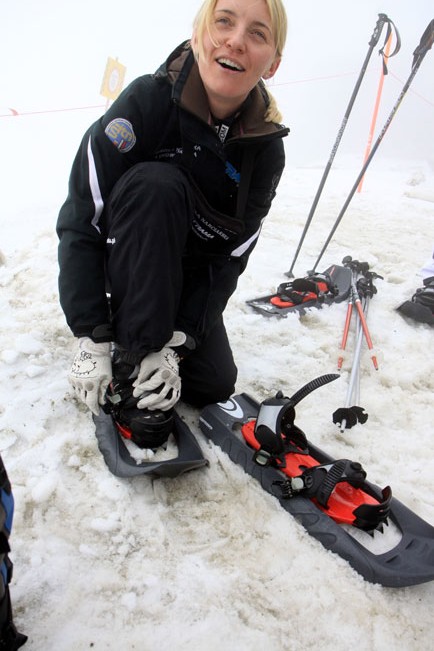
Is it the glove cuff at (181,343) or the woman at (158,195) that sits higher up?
the woman at (158,195)

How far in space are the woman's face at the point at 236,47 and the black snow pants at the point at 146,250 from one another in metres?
0.33

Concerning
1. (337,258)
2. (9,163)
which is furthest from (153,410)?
(9,163)

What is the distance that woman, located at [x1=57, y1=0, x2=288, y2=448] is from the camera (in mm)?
1443

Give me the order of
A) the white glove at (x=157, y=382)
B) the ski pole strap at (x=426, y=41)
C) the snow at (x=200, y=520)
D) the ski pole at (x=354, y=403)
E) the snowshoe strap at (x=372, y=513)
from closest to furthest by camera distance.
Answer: the snow at (x=200, y=520)
the snowshoe strap at (x=372, y=513)
the white glove at (x=157, y=382)
the ski pole at (x=354, y=403)
the ski pole strap at (x=426, y=41)

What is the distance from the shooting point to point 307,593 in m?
1.26

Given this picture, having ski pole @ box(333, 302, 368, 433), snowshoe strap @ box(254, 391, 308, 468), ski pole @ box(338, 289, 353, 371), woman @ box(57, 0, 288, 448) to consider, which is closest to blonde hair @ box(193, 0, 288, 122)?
woman @ box(57, 0, 288, 448)

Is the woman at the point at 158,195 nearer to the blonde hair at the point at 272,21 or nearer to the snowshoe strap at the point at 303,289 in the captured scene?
the blonde hair at the point at 272,21

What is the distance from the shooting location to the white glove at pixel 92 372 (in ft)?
5.04

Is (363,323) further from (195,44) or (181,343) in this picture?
(195,44)

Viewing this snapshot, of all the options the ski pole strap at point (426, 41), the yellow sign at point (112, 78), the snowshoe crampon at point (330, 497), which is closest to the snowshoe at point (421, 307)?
the ski pole strap at point (426, 41)

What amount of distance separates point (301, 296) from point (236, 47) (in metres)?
1.85

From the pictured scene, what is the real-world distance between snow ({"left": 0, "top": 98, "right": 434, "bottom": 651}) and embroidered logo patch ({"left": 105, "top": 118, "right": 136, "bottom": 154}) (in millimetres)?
1034

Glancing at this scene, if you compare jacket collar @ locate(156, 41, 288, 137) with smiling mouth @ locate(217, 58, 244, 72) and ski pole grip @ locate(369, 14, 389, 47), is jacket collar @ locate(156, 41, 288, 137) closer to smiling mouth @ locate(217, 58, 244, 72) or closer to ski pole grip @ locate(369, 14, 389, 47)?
smiling mouth @ locate(217, 58, 244, 72)

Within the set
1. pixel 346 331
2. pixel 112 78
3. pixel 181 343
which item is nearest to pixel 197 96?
pixel 181 343
